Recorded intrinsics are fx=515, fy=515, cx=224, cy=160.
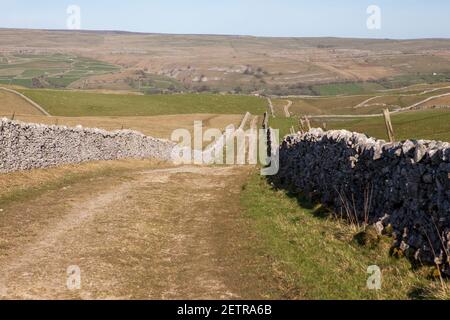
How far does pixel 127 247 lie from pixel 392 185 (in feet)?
23.8

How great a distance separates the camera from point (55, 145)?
2880 cm

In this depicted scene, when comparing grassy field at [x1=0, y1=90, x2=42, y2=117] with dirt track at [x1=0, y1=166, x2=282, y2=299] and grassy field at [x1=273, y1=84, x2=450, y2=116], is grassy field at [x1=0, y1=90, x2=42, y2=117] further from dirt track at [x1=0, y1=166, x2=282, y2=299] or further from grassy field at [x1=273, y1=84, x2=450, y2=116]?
dirt track at [x1=0, y1=166, x2=282, y2=299]

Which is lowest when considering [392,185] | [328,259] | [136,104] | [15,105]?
[328,259]

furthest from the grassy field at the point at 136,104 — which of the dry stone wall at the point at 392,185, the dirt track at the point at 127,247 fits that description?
the dry stone wall at the point at 392,185

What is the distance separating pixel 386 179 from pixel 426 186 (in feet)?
7.38

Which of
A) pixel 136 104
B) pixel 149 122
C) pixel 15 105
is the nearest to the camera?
pixel 149 122

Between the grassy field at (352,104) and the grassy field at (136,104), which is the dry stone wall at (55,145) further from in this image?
the grassy field at (352,104)

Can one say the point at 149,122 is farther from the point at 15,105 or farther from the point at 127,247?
the point at 127,247

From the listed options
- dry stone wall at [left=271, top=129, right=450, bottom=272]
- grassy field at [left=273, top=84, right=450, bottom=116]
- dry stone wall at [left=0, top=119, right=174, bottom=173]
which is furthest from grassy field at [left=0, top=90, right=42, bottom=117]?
dry stone wall at [left=271, top=129, right=450, bottom=272]

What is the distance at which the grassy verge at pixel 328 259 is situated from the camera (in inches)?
406

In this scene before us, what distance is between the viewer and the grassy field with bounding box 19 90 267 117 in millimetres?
99000

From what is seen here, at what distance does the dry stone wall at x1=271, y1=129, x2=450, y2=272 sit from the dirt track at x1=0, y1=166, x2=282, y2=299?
3.61 metres

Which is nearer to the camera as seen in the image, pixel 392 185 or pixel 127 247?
pixel 127 247

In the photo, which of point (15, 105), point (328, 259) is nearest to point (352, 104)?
point (15, 105)
